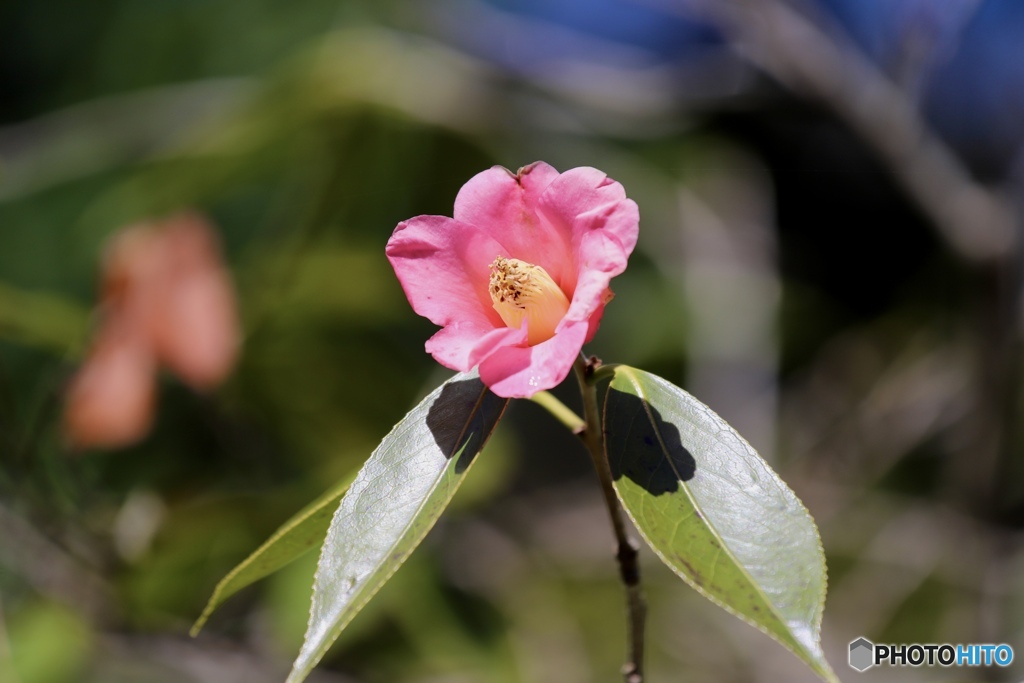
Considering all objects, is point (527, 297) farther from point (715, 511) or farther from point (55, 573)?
point (55, 573)

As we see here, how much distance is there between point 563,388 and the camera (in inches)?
63.0

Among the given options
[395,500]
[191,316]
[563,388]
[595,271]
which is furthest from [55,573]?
[595,271]

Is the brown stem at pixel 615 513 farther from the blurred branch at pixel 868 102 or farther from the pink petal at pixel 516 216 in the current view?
the blurred branch at pixel 868 102

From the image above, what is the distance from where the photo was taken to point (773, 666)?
1.47 meters

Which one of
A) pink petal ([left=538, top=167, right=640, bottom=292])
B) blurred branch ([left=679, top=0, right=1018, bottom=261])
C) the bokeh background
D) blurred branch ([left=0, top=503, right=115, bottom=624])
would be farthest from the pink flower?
blurred branch ([left=679, top=0, right=1018, bottom=261])

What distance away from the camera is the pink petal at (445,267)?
466 millimetres

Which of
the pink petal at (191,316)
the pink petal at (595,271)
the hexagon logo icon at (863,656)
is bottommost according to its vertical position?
the hexagon logo icon at (863,656)

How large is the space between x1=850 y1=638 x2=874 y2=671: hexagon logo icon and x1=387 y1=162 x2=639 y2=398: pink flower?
41 centimetres

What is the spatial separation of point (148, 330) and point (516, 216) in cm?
94

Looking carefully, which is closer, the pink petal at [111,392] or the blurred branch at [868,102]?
the pink petal at [111,392]

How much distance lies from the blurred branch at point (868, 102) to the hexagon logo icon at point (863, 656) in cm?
90

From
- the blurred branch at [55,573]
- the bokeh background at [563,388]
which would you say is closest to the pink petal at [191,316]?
the bokeh background at [563,388]

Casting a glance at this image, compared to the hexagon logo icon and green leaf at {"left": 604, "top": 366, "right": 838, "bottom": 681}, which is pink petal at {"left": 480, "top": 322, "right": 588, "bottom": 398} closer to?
green leaf at {"left": 604, "top": 366, "right": 838, "bottom": 681}

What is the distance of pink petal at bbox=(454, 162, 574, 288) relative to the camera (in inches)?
18.6
